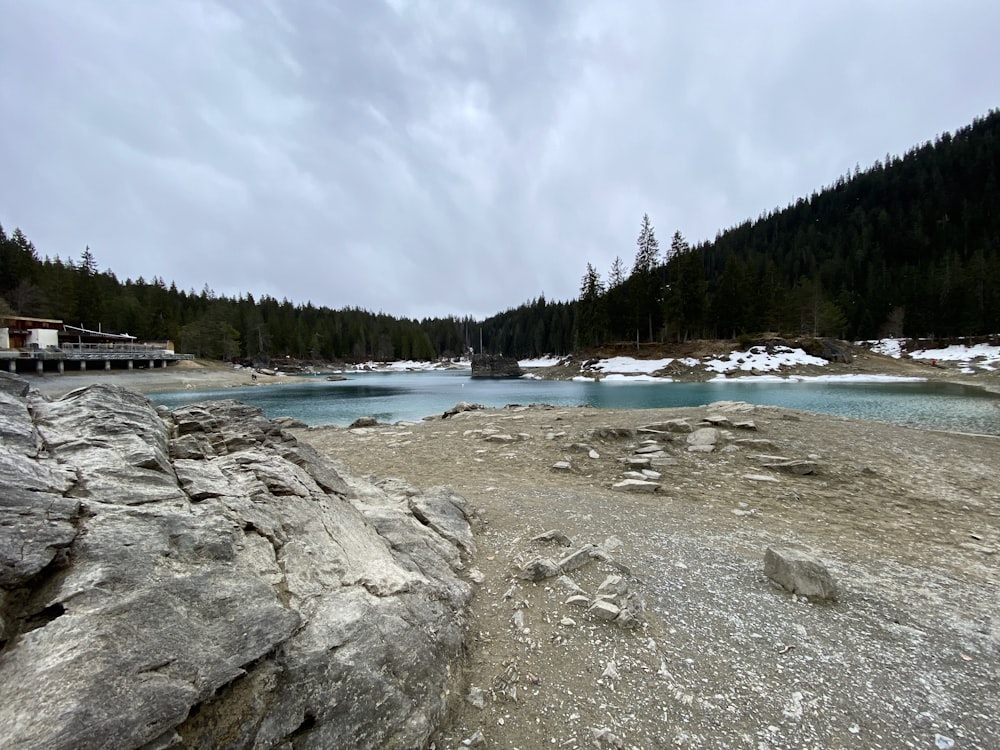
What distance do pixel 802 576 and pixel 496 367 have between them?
86.6 m

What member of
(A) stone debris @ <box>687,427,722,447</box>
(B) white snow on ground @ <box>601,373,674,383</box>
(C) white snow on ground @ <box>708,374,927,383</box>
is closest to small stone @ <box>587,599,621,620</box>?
(A) stone debris @ <box>687,427,722,447</box>

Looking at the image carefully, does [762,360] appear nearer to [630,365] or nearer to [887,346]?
[630,365]

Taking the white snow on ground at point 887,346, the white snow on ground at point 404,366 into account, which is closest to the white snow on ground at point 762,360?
the white snow on ground at point 887,346

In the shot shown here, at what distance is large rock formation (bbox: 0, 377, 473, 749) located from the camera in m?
2.24

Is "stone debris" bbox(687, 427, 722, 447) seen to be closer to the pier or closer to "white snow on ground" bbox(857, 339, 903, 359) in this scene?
the pier

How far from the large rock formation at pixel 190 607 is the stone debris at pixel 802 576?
4094 mm

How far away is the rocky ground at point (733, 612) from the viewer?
3320mm

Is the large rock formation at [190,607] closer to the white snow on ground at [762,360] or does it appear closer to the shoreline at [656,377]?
the shoreline at [656,377]

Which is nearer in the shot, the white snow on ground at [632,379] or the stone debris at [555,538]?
the stone debris at [555,538]

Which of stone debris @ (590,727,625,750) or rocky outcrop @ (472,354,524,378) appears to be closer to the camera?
stone debris @ (590,727,625,750)

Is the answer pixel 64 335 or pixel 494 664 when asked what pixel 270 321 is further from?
pixel 494 664

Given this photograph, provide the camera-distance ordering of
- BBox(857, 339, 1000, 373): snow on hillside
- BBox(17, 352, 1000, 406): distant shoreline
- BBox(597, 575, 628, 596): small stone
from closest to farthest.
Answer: BBox(597, 575, 628, 596): small stone → BBox(17, 352, 1000, 406): distant shoreline → BBox(857, 339, 1000, 373): snow on hillside

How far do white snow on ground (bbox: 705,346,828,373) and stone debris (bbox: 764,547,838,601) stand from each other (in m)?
56.9

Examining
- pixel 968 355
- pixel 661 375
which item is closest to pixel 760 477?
pixel 661 375
